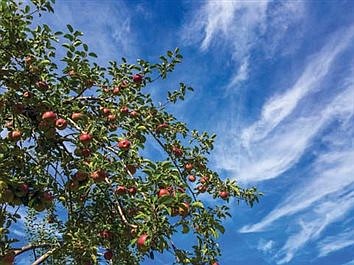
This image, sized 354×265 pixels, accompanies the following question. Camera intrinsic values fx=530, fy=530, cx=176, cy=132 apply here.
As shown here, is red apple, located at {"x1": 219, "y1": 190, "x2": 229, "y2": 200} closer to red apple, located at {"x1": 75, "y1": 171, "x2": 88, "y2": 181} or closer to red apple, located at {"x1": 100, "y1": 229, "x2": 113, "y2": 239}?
red apple, located at {"x1": 100, "y1": 229, "x2": 113, "y2": 239}

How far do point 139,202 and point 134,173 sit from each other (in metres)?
1.20

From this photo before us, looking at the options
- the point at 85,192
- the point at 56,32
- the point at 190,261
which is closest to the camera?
the point at 190,261

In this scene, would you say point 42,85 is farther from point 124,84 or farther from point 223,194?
point 223,194

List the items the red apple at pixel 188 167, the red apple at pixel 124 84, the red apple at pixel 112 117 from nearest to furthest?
the red apple at pixel 112 117, the red apple at pixel 124 84, the red apple at pixel 188 167

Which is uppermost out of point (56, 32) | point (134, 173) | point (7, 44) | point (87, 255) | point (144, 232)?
point (56, 32)

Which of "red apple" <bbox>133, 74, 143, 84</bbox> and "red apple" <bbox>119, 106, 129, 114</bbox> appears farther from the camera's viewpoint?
"red apple" <bbox>133, 74, 143, 84</bbox>

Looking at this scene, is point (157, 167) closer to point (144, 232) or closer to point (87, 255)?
point (144, 232)


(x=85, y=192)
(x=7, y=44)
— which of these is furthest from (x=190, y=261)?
(x=7, y=44)

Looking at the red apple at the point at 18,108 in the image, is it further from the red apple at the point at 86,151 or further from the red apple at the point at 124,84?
the red apple at the point at 124,84

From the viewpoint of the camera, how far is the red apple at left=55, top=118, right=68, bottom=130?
6.13 meters

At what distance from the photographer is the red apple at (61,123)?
613 centimetres

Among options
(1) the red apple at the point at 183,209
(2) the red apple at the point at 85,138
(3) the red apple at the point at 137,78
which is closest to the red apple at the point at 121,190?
(2) the red apple at the point at 85,138

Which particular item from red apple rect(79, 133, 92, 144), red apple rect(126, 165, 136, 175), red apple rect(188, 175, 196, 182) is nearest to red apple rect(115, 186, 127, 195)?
red apple rect(126, 165, 136, 175)

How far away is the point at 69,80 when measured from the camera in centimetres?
721
